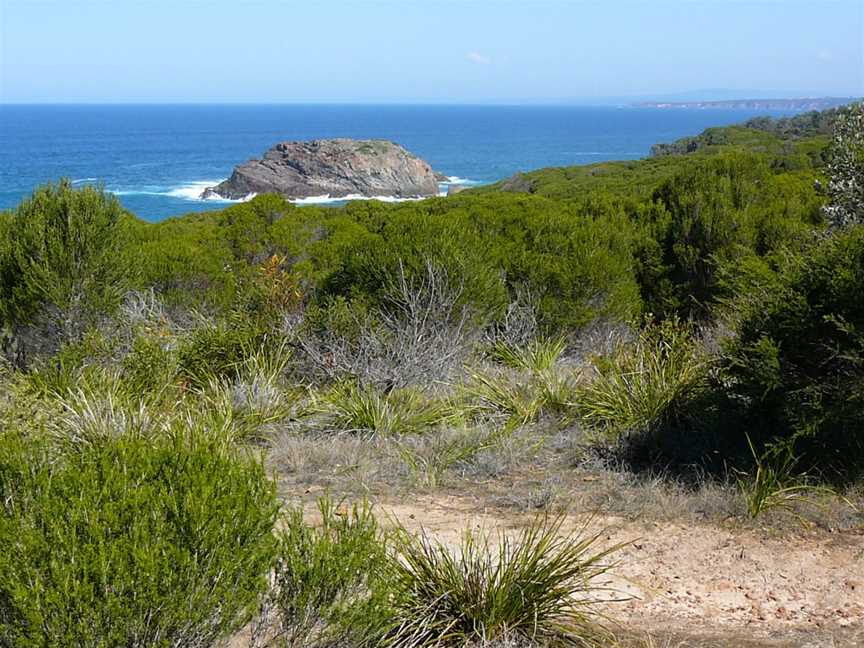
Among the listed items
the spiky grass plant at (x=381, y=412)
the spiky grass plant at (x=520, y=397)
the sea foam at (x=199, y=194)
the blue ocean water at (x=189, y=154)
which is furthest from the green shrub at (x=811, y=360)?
the sea foam at (x=199, y=194)

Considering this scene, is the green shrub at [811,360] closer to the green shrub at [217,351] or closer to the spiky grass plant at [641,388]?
the spiky grass plant at [641,388]

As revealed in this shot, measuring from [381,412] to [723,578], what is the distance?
340cm

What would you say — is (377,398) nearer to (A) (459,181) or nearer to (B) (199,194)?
(B) (199,194)

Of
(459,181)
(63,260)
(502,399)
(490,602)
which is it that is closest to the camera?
(490,602)

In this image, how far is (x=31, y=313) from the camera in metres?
9.95

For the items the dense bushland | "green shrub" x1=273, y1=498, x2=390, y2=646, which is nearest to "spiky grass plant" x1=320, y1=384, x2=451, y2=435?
the dense bushland

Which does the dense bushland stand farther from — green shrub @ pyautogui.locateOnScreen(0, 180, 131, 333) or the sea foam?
the sea foam

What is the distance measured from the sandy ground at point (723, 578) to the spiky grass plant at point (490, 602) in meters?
0.33

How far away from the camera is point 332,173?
261 ft

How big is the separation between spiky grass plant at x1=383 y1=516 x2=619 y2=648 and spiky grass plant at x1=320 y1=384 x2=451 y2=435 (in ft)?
10.2

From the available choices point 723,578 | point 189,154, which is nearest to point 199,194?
point 189,154

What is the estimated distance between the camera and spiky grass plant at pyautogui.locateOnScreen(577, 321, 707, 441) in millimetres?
6965

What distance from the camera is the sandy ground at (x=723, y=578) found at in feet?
13.6

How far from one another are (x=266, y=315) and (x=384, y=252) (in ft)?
5.85
